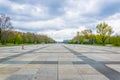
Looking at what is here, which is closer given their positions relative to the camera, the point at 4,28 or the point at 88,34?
the point at 4,28

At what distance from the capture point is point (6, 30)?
86750mm

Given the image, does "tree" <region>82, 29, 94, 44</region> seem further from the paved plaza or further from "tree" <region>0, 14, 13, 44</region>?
the paved plaza

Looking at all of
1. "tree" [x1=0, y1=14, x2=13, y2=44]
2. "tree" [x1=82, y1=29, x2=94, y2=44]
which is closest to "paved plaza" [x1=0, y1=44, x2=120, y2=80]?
"tree" [x1=0, y1=14, x2=13, y2=44]

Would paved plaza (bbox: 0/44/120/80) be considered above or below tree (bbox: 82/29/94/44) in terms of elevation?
below

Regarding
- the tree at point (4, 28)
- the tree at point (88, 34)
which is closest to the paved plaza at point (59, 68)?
the tree at point (4, 28)

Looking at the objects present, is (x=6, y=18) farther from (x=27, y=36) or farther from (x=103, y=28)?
(x=27, y=36)

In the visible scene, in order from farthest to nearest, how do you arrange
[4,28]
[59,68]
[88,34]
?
[88,34] → [4,28] → [59,68]

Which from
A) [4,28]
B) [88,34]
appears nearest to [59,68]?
[4,28]

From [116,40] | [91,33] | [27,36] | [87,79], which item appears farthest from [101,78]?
[27,36]

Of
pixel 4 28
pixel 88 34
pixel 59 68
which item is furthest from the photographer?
pixel 88 34

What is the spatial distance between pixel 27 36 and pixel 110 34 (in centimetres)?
7800

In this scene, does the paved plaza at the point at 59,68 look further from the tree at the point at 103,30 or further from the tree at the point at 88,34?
the tree at the point at 88,34

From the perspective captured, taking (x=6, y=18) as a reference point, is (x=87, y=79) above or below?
below

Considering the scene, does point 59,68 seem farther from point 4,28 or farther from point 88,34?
point 88,34
